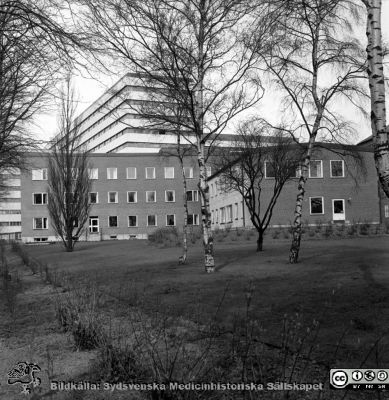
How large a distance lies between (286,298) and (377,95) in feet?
13.8

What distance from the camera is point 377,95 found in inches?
226

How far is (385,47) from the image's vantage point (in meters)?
10.8

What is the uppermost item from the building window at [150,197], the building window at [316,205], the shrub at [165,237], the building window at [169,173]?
the building window at [169,173]

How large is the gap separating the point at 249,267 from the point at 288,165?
9.25m

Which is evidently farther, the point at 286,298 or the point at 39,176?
the point at 39,176

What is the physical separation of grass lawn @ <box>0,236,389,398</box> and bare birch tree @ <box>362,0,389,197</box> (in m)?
1.73

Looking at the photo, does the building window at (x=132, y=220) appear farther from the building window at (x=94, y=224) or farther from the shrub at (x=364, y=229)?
the shrub at (x=364, y=229)

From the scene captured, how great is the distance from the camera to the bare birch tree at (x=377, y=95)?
5.57 meters

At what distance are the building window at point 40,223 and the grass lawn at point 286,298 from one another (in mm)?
43993

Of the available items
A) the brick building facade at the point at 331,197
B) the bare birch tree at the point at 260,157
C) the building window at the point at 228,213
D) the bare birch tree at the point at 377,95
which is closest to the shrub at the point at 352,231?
the bare birch tree at the point at 260,157

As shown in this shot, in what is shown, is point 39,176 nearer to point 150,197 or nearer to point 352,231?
point 150,197

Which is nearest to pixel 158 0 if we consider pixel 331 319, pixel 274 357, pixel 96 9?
pixel 96 9

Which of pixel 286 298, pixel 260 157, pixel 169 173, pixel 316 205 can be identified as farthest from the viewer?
pixel 169 173

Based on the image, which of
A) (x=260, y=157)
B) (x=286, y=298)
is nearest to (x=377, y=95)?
(x=286, y=298)
